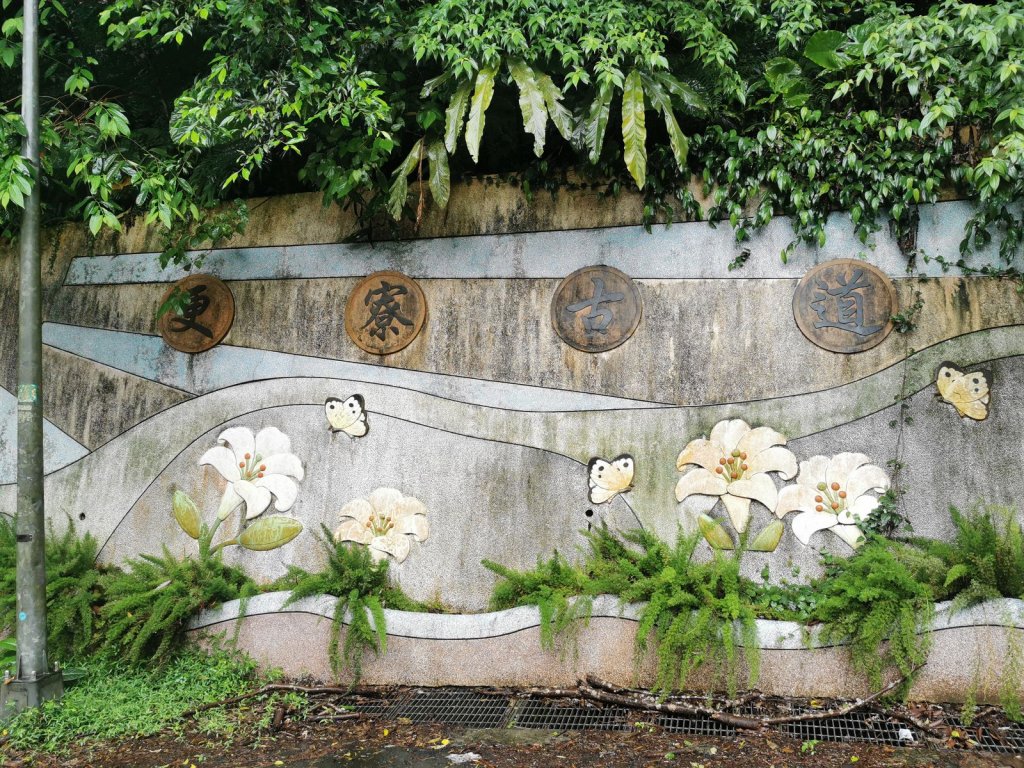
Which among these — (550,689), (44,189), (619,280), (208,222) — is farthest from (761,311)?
(44,189)

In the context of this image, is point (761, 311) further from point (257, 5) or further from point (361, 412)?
point (257, 5)

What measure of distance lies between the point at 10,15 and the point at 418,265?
4834 mm

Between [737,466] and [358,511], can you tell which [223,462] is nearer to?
[358,511]

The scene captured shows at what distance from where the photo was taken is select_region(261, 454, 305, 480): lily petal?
669 centimetres

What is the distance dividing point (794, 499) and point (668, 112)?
3010 millimetres

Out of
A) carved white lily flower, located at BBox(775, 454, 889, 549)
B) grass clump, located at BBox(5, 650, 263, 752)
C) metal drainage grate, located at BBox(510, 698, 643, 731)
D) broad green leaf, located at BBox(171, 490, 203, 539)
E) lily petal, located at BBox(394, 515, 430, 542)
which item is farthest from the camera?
broad green leaf, located at BBox(171, 490, 203, 539)

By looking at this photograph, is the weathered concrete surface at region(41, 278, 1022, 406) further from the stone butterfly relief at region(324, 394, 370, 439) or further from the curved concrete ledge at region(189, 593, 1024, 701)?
the curved concrete ledge at region(189, 593, 1024, 701)

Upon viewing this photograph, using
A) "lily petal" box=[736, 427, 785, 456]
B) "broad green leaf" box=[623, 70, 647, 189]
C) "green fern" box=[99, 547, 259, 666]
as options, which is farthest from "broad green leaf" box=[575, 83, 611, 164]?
"green fern" box=[99, 547, 259, 666]

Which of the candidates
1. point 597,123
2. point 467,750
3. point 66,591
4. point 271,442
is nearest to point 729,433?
point 597,123

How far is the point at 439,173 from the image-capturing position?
20.3 ft

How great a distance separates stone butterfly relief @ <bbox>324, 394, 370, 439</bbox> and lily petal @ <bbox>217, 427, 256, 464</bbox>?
0.76m

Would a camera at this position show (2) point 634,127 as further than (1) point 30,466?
Yes

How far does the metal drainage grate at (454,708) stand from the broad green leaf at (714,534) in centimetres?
189

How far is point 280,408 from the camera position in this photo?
6.84 metres
